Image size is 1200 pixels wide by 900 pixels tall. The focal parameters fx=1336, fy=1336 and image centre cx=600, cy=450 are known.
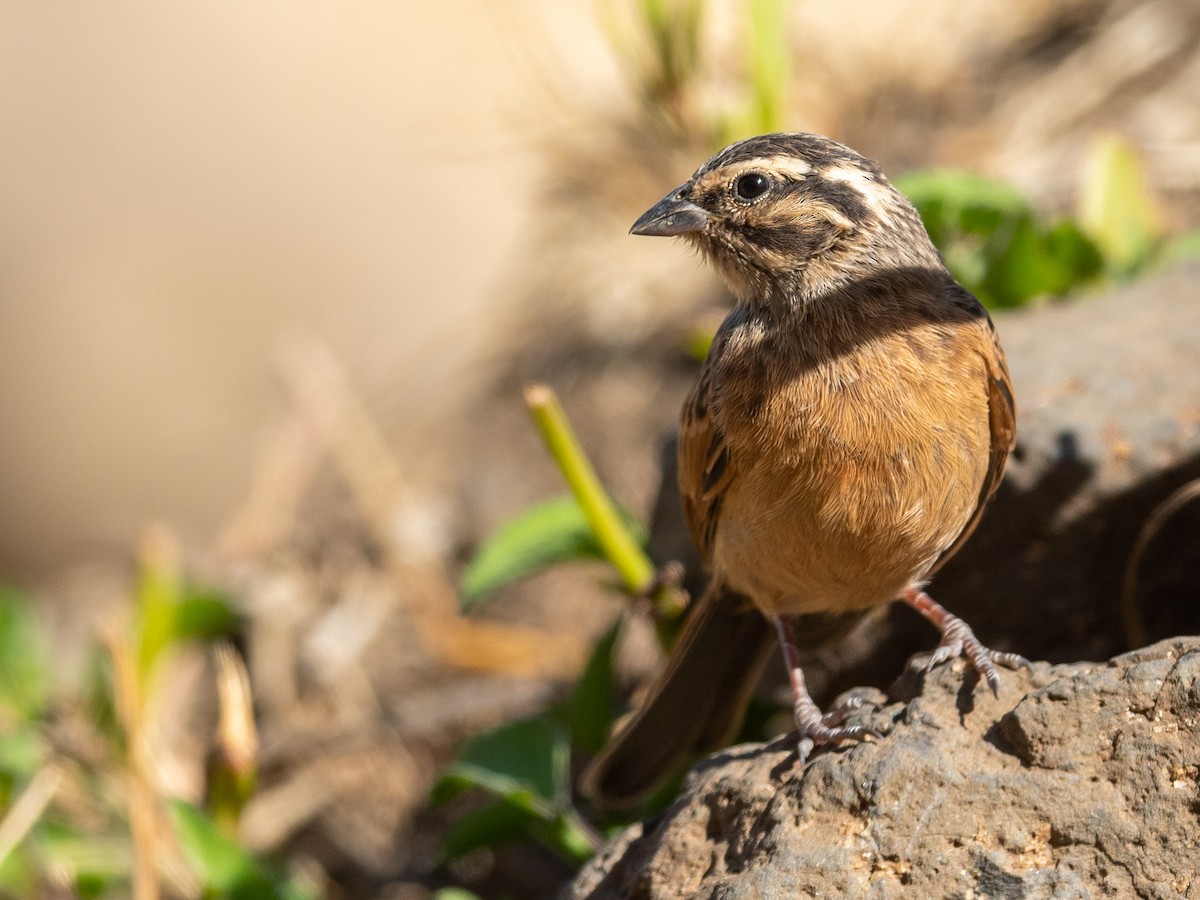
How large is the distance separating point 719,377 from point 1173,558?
1.60 meters

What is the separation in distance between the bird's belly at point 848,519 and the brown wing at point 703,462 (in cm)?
8

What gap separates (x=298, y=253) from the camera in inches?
399

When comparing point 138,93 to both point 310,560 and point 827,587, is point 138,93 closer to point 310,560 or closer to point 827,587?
point 310,560

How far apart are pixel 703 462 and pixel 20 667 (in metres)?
3.46

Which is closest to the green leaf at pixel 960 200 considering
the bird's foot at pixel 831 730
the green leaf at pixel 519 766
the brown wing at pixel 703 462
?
the brown wing at pixel 703 462

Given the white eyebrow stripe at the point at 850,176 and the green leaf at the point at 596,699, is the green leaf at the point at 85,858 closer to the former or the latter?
the green leaf at the point at 596,699

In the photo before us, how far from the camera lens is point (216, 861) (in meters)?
4.52

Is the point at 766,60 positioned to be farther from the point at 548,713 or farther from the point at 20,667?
the point at 20,667

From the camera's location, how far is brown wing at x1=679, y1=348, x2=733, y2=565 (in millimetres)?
3816

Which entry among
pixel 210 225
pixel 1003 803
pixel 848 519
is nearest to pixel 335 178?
pixel 210 225

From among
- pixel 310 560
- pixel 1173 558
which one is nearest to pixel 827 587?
pixel 1173 558

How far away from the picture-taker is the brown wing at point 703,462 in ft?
12.5

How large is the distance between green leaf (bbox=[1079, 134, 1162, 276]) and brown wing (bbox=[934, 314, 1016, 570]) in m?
1.98

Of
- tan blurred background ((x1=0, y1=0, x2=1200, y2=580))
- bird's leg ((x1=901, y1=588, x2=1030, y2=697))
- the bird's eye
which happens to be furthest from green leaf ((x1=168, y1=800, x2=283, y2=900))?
tan blurred background ((x1=0, y1=0, x2=1200, y2=580))
